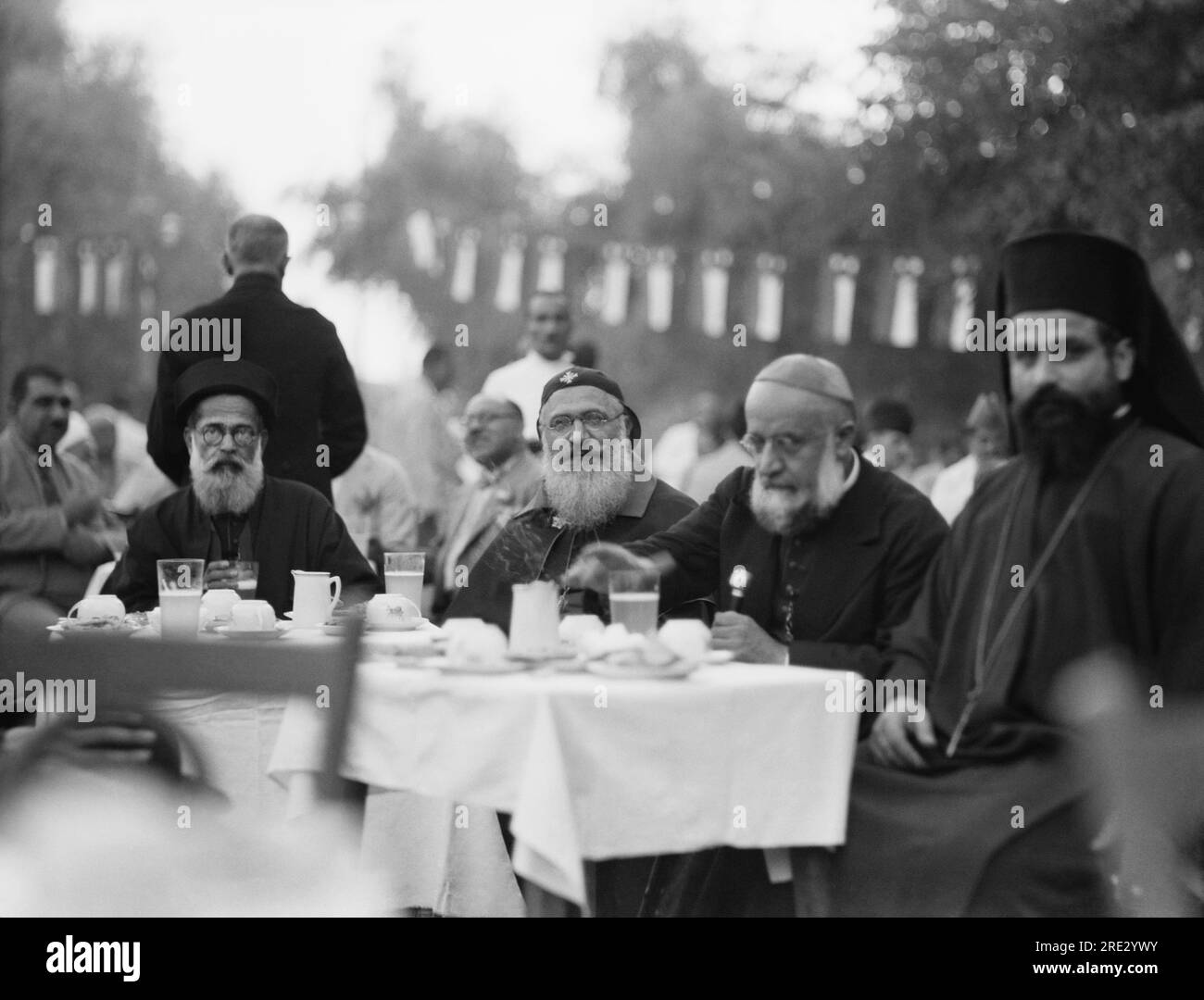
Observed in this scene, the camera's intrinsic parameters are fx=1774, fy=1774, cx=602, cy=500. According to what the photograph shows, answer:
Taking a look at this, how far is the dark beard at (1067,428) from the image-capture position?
444cm

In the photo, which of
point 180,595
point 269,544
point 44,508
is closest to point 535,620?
point 180,595

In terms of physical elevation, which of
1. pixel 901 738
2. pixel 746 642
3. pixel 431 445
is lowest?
pixel 901 738

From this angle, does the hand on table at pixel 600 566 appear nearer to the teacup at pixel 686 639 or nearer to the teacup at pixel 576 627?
the teacup at pixel 576 627

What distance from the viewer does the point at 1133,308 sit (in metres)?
4.48

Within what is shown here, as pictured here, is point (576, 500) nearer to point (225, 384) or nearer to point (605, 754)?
point (225, 384)

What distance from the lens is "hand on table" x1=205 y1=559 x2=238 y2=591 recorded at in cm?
575

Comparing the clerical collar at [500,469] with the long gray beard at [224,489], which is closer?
the long gray beard at [224,489]

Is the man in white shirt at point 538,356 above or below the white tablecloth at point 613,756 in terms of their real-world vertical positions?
above

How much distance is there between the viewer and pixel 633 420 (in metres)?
6.27

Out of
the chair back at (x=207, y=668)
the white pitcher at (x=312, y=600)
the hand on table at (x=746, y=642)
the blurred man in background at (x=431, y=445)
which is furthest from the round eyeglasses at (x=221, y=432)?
the blurred man in background at (x=431, y=445)

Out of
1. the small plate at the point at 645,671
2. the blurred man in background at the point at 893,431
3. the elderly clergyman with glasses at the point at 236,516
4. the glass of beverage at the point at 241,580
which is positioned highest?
the blurred man in background at the point at 893,431

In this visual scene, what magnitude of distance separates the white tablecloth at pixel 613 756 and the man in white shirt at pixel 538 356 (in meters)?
5.59

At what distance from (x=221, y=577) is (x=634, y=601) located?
1.84 meters

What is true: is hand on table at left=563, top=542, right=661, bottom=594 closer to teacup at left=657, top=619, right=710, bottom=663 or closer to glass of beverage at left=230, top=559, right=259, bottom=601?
teacup at left=657, top=619, right=710, bottom=663
